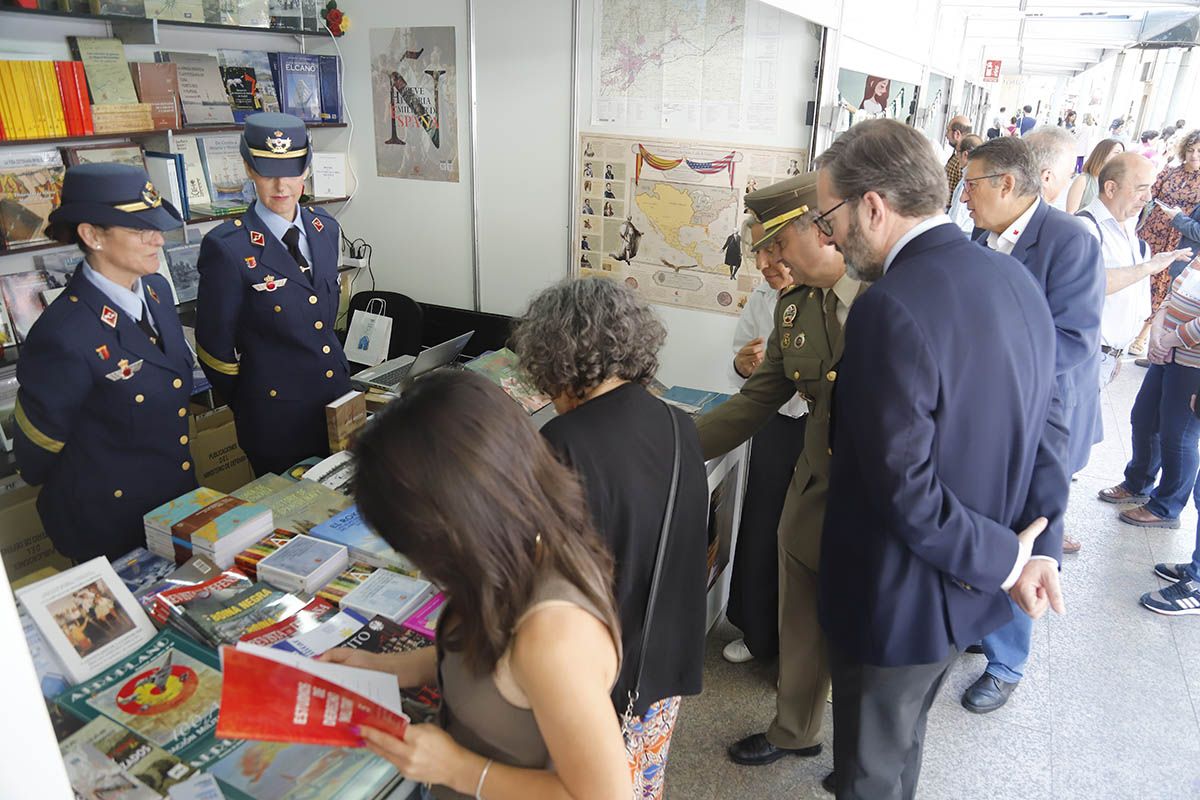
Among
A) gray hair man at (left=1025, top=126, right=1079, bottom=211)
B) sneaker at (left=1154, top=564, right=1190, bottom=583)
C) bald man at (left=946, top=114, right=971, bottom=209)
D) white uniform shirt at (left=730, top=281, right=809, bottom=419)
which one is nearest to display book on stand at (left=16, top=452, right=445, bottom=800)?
white uniform shirt at (left=730, top=281, right=809, bottom=419)

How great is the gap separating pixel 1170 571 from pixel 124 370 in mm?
4276

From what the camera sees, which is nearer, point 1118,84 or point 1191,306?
point 1191,306

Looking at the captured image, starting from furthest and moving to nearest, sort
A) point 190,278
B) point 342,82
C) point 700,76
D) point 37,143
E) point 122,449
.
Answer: point 342,82
point 190,278
point 700,76
point 37,143
point 122,449

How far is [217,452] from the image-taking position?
141 inches

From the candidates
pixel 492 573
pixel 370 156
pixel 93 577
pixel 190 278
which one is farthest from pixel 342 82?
pixel 492 573

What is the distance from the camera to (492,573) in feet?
3.07

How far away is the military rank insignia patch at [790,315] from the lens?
7.17 feet

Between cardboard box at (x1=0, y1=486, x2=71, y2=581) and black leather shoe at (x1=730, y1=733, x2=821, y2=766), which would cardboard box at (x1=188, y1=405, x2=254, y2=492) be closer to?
cardboard box at (x1=0, y1=486, x2=71, y2=581)

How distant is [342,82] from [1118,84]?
17.6 metres

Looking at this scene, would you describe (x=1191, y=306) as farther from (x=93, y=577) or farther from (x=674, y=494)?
(x=93, y=577)

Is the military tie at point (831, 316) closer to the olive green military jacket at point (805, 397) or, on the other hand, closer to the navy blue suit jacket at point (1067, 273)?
the olive green military jacket at point (805, 397)

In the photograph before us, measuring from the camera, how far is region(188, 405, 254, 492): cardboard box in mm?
3490

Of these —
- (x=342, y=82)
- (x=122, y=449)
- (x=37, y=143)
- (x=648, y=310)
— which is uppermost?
(x=342, y=82)

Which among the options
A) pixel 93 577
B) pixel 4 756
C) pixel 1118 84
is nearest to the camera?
pixel 4 756
